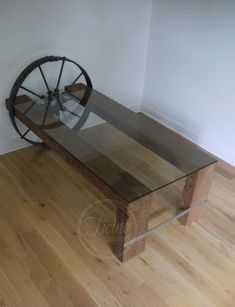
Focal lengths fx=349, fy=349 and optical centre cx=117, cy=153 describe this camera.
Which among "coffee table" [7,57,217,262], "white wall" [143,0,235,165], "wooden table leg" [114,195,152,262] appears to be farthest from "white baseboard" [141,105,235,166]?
"wooden table leg" [114,195,152,262]

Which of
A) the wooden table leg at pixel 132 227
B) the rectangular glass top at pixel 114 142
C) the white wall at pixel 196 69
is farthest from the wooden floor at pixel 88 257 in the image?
the white wall at pixel 196 69

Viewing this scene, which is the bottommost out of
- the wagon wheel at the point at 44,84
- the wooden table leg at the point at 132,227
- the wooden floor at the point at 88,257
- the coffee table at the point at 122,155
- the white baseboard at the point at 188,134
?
the wooden floor at the point at 88,257

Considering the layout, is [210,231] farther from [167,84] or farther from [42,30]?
[42,30]

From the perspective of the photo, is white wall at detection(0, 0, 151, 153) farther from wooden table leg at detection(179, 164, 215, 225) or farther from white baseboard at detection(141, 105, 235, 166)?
wooden table leg at detection(179, 164, 215, 225)

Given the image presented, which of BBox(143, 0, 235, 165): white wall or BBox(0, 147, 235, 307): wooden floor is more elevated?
BBox(143, 0, 235, 165): white wall

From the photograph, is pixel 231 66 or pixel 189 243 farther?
pixel 231 66

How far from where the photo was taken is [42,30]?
2201mm

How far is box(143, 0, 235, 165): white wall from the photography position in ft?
7.54

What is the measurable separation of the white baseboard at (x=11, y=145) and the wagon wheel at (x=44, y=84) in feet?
0.17

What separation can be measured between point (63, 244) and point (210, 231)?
81cm

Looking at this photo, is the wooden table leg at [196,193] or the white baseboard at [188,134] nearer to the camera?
the wooden table leg at [196,193]

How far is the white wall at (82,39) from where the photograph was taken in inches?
83.0

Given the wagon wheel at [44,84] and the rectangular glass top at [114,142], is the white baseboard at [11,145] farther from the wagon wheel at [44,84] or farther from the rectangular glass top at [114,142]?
the rectangular glass top at [114,142]

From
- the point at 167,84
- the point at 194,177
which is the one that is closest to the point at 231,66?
the point at 167,84
